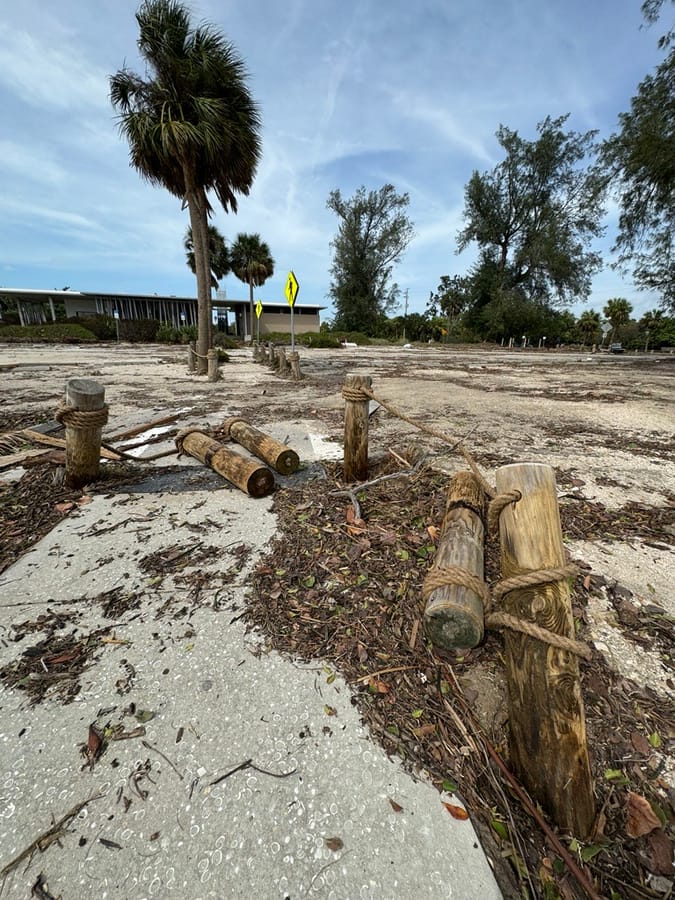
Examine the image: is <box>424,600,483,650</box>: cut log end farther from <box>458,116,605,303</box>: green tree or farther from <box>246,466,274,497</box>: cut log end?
<box>458,116,605,303</box>: green tree

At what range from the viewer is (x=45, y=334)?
28.3 m

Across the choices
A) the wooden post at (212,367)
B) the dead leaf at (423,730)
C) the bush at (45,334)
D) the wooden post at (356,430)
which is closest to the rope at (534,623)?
the dead leaf at (423,730)

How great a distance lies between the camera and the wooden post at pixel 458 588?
1536 mm

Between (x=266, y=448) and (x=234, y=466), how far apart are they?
1.41ft

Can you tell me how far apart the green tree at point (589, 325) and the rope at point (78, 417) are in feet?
201

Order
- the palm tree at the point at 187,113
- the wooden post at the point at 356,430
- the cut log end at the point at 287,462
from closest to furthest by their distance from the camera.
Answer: the wooden post at the point at 356,430 < the cut log end at the point at 287,462 < the palm tree at the point at 187,113

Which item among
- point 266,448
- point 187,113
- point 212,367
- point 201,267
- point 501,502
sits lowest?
point 266,448

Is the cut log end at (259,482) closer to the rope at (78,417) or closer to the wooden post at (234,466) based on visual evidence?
the wooden post at (234,466)

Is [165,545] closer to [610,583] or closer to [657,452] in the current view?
[610,583]

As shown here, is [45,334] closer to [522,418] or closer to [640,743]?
[522,418]

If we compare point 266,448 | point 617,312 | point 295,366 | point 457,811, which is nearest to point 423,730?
point 457,811

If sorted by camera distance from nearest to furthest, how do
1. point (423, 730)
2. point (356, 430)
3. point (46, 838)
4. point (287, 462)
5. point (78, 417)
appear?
point (46, 838), point (423, 730), point (78, 417), point (356, 430), point (287, 462)

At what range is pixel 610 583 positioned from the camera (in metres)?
2.10

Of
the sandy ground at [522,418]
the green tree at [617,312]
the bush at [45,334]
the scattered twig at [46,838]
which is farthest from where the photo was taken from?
the green tree at [617,312]
